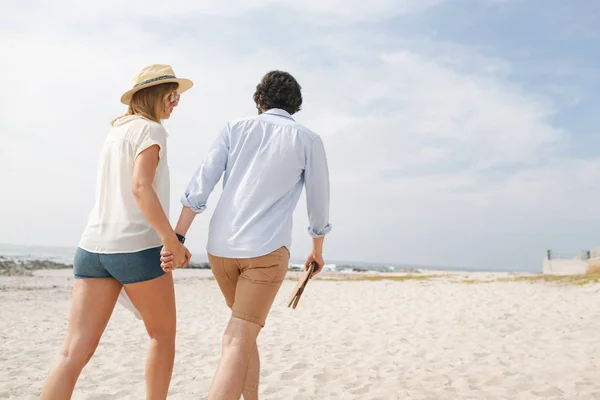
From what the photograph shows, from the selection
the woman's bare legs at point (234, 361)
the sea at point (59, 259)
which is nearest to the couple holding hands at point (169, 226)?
the woman's bare legs at point (234, 361)

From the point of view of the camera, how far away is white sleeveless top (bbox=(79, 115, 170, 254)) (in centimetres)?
240

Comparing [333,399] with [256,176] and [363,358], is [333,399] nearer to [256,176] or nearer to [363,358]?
[363,358]

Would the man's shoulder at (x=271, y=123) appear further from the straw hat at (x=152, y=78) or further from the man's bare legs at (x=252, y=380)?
the man's bare legs at (x=252, y=380)

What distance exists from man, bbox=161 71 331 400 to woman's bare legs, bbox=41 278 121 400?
379 mm

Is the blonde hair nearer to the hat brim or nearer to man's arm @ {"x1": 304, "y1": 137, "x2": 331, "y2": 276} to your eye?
the hat brim

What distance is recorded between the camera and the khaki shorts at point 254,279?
244 cm

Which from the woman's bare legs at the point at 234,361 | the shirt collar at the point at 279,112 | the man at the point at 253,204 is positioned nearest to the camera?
the woman's bare legs at the point at 234,361

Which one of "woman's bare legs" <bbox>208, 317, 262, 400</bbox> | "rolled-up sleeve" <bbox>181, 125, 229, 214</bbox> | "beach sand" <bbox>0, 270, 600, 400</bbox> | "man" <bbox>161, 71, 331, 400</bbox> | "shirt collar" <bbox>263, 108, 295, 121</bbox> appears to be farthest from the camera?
"beach sand" <bbox>0, 270, 600, 400</bbox>

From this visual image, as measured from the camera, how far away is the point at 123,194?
2.45 m

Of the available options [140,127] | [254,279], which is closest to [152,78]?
[140,127]

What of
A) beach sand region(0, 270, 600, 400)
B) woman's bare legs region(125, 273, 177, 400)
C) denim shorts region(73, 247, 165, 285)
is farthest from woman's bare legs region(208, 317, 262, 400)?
beach sand region(0, 270, 600, 400)

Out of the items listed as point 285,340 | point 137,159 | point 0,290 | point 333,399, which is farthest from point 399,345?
point 0,290

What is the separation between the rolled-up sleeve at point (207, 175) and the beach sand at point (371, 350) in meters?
2.22

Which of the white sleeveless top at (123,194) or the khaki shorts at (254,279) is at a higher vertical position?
the white sleeveless top at (123,194)
